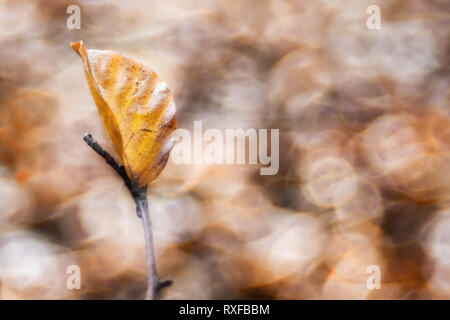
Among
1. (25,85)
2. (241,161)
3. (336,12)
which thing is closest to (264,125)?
(241,161)

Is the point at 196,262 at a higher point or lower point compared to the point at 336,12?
lower

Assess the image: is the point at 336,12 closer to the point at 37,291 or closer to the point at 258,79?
the point at 258,79
